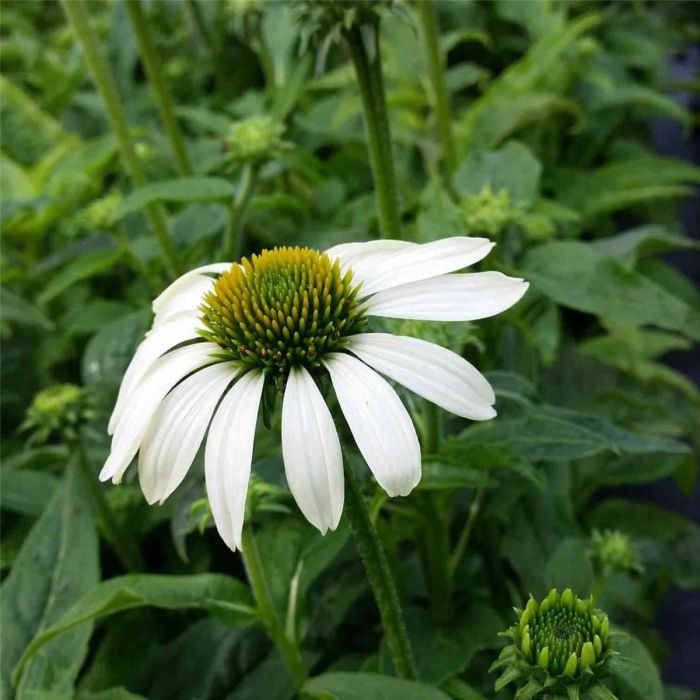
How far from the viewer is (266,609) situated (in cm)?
65

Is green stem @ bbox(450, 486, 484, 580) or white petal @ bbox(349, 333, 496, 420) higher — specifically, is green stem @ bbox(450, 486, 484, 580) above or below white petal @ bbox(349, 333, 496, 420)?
below

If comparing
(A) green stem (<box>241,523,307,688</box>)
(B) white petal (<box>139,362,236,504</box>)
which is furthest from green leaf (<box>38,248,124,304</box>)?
(B) white petal (<box>139,362,236,504</box>)

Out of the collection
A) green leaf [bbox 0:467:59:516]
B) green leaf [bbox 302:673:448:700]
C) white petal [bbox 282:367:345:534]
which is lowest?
green leaf [bbox 0:467:59:516]

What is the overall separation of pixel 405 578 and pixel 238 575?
0.18 meters

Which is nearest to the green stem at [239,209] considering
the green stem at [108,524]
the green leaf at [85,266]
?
the green leaf at [85,266]

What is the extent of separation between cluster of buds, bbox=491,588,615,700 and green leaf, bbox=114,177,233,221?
553mm

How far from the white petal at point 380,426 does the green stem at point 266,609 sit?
0.60 ft

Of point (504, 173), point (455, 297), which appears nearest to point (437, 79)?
point (504, 173)

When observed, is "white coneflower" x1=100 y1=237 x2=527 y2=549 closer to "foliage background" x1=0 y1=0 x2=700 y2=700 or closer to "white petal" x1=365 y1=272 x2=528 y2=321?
"white petal" x1=365 y1=272 x2=528 y2=321

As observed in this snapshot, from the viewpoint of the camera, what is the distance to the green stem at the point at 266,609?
62cm

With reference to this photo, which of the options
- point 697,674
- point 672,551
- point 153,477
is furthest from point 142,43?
point 697,674

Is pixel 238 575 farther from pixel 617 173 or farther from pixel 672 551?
pixel 617 173

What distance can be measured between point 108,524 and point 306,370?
16.7 inches

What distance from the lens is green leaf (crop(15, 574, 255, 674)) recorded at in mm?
587
